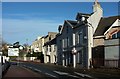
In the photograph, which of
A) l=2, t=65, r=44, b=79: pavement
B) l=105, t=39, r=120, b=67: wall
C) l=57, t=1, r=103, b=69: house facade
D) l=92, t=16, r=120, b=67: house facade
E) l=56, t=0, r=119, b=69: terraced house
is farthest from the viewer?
l=57, t=1, r=103, b=69: house facade

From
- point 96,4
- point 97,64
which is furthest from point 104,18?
point 97,64

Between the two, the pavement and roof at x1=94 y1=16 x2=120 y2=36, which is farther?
roof at x1=94 y1=16 x2=120 y2=36

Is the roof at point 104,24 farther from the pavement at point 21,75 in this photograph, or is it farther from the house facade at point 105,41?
the pavement at point 21,75

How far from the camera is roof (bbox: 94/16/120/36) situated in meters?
47.3

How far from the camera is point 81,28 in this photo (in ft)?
165

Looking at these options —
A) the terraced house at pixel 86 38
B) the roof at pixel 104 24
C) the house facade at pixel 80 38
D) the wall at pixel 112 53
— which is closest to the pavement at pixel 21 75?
the wall at pixel 112 53

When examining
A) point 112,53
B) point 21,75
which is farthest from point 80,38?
point 21,75

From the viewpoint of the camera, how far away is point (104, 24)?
1940 inches

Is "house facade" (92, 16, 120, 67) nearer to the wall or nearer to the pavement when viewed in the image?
the wall

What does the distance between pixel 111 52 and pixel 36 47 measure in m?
73.8

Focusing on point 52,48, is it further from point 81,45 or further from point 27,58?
point 27,58

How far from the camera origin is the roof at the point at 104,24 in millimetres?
47347

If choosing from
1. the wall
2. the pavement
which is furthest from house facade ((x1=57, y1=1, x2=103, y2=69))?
the pavement

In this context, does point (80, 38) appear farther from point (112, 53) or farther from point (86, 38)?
point (112, 53)
